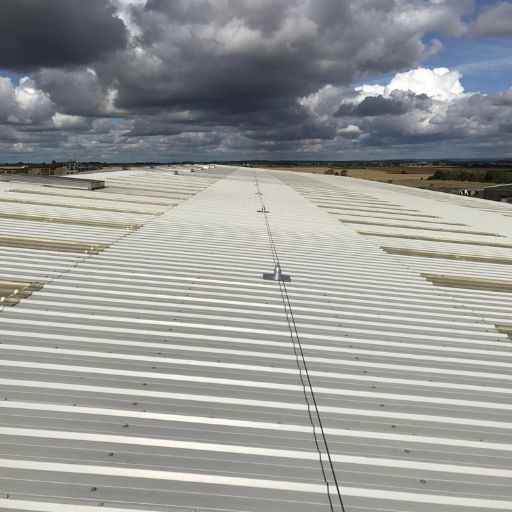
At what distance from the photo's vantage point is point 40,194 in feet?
92.3

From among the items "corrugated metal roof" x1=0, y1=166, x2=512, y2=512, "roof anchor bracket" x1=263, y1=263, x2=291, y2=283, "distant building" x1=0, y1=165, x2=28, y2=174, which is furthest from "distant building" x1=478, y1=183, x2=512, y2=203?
"roof anchor bracket" x1=263, y1=263, x2=291, y2=283

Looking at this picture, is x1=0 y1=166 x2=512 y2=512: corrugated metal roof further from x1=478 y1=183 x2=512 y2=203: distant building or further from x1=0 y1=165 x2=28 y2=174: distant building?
x1=478 y1=183 x2=512 y2=203: distant building

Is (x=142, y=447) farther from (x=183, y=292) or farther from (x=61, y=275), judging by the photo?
(x=61, y=275)

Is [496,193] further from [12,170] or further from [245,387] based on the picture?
[245,387]

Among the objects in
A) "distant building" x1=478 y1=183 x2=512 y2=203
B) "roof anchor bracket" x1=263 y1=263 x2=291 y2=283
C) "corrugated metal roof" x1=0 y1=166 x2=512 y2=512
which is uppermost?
"roof anchor bracket" x1=263 y1=263 x2=291 y2=283

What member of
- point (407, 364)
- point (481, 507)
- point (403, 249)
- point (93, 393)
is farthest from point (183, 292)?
point (403, 249)

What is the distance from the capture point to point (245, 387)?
6.94 meters

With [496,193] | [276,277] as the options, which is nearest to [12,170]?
[276,277]

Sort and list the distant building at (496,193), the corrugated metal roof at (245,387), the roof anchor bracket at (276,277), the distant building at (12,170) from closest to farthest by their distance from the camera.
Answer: the corrugated metal roof at (245,387) → the roof anchor bracket at (276,277) → the distant building at (12,170) → the distant building at (496,193)

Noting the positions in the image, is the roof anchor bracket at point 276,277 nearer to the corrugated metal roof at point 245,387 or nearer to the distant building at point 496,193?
the corrugated metal roof at point 245,387

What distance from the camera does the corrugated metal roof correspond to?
501cm

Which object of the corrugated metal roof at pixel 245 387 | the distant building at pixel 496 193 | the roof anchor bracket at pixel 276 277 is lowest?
the distant building at pixel 496 193

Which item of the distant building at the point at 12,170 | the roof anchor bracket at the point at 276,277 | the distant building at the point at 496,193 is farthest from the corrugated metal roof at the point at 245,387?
the distant building at the point at 496,193

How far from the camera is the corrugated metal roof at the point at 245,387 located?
16.4ft
